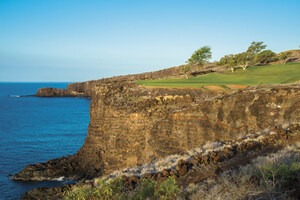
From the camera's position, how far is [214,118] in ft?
51.5

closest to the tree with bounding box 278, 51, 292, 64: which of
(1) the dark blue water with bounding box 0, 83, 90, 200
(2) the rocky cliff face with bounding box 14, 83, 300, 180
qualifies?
(2) the rocky cliff face with bounding box 14, 83, 300, 180

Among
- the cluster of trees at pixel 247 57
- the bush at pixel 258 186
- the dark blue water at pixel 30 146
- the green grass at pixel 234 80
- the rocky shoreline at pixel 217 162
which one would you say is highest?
the cluster of trees at pixel 247 57

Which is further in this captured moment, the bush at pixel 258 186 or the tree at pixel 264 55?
the tree at pixel 264 55

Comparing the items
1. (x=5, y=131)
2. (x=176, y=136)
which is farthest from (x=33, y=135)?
(x=176, y=136)

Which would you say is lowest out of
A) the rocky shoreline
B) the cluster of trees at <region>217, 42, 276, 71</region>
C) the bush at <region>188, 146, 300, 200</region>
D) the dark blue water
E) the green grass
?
the dark blue water

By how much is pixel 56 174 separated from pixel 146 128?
36.9 ft

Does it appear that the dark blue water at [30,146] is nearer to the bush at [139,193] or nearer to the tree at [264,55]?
the bush at [139,193]

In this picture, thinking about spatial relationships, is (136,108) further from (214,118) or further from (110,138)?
(214,118)

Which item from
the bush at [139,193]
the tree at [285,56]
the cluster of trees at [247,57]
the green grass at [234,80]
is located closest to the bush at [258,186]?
the bush at [139,193]

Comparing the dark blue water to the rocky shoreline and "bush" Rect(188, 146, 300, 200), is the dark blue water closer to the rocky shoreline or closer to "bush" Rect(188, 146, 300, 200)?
the rocky shoreline

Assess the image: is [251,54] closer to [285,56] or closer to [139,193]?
[285,56]

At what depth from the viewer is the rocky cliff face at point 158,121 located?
1458cm

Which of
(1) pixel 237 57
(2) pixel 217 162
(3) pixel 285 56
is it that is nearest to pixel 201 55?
(1) pixel 237 57

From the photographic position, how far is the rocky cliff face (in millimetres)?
14578
